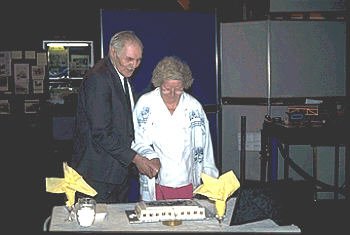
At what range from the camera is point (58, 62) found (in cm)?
859

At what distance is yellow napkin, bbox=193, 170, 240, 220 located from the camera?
2428 millimetres

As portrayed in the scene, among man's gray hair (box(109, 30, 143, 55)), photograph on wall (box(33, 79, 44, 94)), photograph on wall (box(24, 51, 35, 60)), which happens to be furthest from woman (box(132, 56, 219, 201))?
photograph on wall (box(24, 51, 35, 60))

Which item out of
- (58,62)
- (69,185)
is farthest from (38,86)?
(69,185)

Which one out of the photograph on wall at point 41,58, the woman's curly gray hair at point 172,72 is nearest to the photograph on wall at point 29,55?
the photograph on wall at point 41,58

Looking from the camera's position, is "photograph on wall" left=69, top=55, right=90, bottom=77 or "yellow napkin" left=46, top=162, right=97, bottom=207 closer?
"yellow napkin" left=46, top=162, right=97, bottom=207

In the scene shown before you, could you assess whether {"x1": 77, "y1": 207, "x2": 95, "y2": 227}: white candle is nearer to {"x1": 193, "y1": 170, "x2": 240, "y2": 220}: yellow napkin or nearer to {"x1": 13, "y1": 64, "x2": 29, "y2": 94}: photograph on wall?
{"x1": 193, "y1": 170, "x2": 240, "y2": 220}: yellow napkin

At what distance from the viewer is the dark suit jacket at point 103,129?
293 cm

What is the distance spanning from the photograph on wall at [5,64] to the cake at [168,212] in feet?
16.4

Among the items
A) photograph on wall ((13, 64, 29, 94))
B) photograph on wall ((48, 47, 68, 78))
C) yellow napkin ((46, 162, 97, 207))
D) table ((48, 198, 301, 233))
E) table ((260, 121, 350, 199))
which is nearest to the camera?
table ((48, 198, 301, 233))

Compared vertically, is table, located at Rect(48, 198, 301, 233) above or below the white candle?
below

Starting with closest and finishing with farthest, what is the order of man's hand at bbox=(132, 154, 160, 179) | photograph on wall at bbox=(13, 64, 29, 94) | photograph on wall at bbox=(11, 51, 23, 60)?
man's hand at bbox=(132, 154, 160, 179) → photograph on wall at bbox=(13, 64, 29, 94) → photograph on wall at bbox=(11, 51, 23, 60)

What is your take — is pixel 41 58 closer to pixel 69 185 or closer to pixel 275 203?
pixel 69 185

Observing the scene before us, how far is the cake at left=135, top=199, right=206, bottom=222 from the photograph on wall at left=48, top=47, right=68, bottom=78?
634cm

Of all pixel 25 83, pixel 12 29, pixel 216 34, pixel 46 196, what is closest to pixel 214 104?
pixel 216 34
